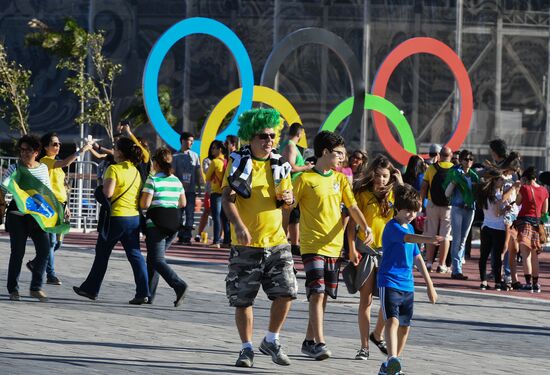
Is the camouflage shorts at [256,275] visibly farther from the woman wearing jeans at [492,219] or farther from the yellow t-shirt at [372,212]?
the woman wearing jeans at [492,219]

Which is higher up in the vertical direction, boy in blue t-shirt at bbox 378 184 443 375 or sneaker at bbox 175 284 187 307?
boy in blue t-shirt at bbox 378 184 443 375

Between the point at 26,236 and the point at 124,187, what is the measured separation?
1.06 metres

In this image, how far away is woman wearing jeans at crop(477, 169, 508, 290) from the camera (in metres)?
14.6

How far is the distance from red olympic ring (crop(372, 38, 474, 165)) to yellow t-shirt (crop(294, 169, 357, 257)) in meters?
18.2

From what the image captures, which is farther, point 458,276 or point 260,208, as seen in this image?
point 458,276

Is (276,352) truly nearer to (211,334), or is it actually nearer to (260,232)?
(260,232)

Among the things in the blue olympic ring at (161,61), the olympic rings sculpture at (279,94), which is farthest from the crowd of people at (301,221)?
the olympic rings sculpture at (279,94)

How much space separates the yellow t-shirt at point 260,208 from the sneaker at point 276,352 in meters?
0.66

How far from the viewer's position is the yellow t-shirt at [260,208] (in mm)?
8398

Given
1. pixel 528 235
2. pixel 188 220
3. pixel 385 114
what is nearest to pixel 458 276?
pixel 528 235

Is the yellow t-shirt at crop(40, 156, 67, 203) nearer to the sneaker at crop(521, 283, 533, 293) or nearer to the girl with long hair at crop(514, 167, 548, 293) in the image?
the girl with long hair at crop(514, 167, 548, 293)

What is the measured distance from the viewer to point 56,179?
12703 millimetres

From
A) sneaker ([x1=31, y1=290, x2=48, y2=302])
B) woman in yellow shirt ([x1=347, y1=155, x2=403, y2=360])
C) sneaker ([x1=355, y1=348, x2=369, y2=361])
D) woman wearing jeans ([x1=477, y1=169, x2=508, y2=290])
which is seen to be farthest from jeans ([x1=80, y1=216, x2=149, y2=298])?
woman wearing jeans ([x1=477, y1=169, x2=508, y2=290])

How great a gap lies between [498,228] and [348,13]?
28.1 m
